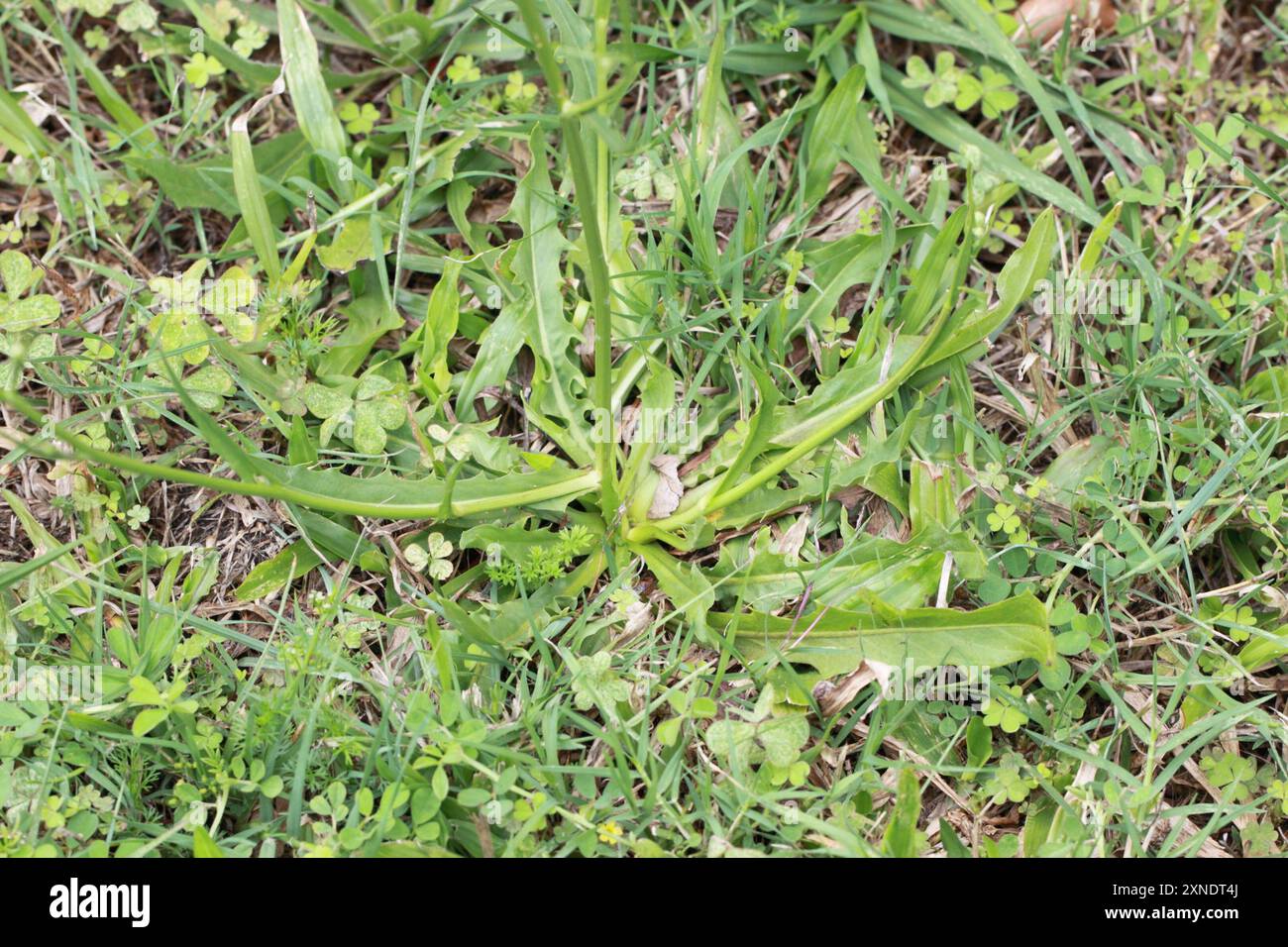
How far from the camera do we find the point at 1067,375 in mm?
2377

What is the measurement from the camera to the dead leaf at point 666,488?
7.13 feet

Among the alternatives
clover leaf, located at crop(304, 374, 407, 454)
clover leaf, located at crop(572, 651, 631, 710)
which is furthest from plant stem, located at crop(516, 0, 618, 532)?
clover leaf, located at crop(304, 374, 407, 454)

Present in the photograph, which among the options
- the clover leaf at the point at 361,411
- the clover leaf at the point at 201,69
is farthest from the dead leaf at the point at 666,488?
the clover leaf at the point at 201,69

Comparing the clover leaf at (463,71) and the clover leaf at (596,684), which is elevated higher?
the clover leaf at (463,71)

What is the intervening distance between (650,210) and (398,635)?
3.79 ft

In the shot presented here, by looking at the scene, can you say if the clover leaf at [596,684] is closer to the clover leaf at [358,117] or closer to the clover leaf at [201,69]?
the clover leaf at [358,117]

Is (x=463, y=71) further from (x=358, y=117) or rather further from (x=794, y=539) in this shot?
(x=794, y=539)

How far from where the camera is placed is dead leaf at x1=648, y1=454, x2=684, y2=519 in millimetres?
2172

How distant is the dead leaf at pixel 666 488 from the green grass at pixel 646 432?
0.8 inches

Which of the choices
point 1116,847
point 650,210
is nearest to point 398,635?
point 650,210

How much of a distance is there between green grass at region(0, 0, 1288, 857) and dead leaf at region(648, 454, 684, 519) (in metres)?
0.02

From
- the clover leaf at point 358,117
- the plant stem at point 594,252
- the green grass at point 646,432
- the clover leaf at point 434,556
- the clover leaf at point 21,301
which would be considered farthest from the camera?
the clover leaf at point 358,117

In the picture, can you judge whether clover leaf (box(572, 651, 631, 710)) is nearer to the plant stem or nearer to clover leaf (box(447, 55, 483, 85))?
the plant stem
